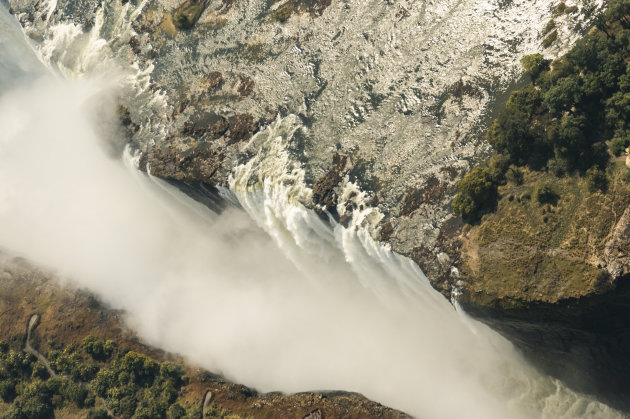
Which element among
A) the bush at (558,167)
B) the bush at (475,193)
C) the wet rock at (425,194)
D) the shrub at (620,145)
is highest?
the shrub at (620,145)

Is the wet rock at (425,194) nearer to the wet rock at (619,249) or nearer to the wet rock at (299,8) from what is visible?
the wet rock at (619,249)

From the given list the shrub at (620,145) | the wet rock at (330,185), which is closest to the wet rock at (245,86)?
the wet rock at (330,185)

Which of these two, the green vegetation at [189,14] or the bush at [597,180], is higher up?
the bush at [597,180]

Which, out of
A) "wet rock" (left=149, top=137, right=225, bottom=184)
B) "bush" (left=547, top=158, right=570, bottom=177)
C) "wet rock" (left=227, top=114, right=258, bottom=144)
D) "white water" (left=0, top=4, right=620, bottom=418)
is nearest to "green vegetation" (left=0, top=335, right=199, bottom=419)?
"white water" (left=0, top=4, right=620, bottom=418)

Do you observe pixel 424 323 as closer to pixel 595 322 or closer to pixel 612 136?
pixel 595 322

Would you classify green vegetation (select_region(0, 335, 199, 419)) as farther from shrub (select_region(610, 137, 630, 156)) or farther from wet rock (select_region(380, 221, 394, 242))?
shrub (select_region(610, 137, 630, 156))

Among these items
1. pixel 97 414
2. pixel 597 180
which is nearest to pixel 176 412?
pixel 97 414
